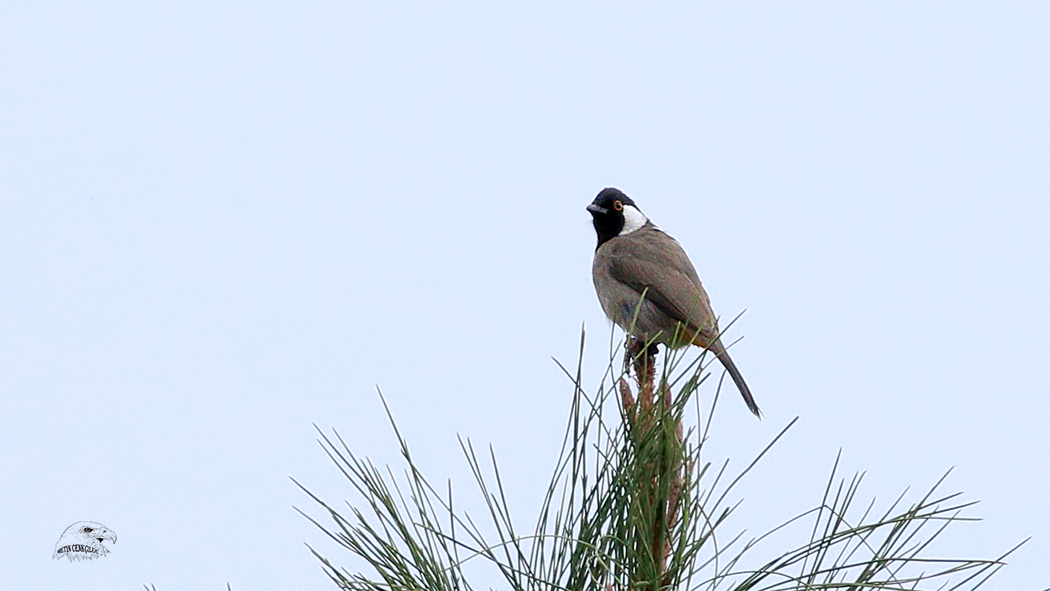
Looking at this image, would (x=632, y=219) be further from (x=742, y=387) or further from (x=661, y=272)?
(x=742, y=387)

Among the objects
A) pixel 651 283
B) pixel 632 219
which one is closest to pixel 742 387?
pixel 651 283

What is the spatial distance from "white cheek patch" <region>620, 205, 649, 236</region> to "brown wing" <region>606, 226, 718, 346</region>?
1.73 ft

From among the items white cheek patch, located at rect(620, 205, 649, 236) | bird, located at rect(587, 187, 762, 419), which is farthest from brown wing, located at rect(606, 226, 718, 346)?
white cheek patch, located at rect(620, 205, 649, 236)

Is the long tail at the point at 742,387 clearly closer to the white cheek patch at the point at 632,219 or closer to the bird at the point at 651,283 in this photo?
the bird at the point at 651,283

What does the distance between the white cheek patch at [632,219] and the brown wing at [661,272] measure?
53 centimetres

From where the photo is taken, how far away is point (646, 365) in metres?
3.07

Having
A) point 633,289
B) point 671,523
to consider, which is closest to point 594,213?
point 633,289

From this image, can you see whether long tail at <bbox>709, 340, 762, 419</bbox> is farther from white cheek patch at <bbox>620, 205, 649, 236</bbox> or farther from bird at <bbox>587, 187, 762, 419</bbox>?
white cheek patch at <bbox>620, 205, 649, 236</bbox>

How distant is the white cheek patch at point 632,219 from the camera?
335 inches

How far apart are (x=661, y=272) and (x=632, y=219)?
4.44ft

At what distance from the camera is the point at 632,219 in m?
8.61

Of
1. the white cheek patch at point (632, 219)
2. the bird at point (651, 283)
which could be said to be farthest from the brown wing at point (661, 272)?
the white cheek patch at point (632, 219)

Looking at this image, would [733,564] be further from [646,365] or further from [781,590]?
[646,365]

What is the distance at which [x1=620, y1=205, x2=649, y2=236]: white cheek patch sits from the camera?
850cm
